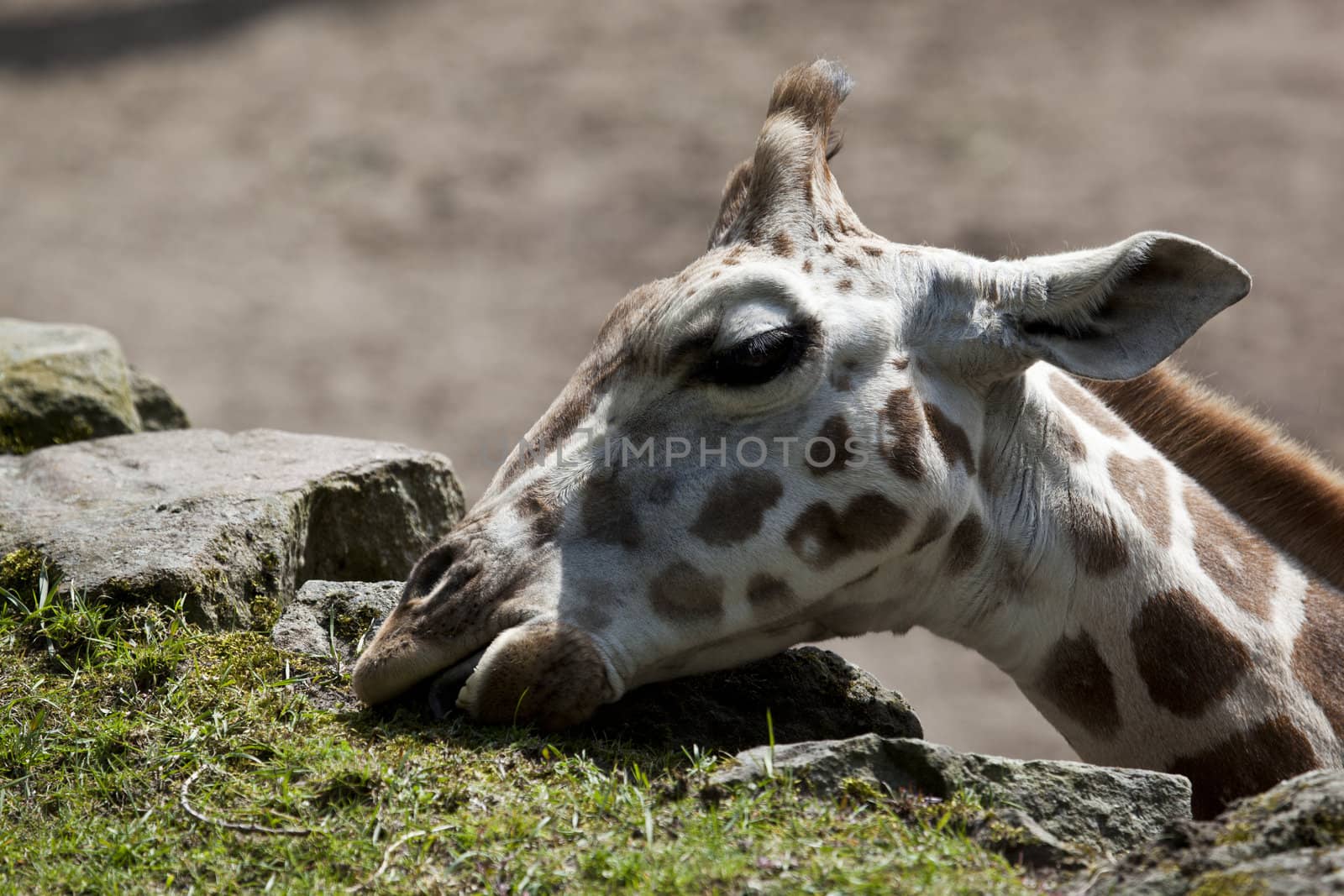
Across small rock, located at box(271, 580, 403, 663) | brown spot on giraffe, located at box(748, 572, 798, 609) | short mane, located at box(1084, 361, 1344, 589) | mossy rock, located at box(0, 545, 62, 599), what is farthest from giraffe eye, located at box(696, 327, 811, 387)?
mossy rock, located at box(0, 545, 62, 599)

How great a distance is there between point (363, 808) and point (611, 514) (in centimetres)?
96

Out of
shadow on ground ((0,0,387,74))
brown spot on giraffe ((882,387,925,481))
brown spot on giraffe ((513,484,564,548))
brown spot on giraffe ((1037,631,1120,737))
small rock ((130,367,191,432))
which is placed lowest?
small rock ((130,367,191,432))

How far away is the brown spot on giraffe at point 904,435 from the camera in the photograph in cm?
354

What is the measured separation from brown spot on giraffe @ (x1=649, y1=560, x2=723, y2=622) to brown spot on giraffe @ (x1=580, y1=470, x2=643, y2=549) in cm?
11

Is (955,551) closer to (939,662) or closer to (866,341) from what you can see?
(866,341)

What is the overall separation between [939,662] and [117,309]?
26.3 feet

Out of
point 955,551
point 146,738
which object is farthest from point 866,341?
point 146,738

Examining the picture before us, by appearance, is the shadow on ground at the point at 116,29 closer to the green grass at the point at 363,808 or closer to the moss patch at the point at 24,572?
the moss patch at the point at 24,572

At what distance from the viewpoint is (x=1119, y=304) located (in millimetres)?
3732

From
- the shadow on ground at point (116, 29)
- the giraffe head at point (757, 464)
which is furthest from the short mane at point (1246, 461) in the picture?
the shadow on ground at point (116, 29)

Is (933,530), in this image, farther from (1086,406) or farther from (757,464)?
(1086,406)

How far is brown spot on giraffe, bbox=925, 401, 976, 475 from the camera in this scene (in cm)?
363

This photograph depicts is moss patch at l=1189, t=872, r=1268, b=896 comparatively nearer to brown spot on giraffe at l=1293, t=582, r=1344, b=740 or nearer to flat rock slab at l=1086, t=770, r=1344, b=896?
flat rock slab at l=1086, t=770, r=1344, b=896

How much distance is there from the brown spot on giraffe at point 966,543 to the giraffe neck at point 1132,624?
0.07 feet
